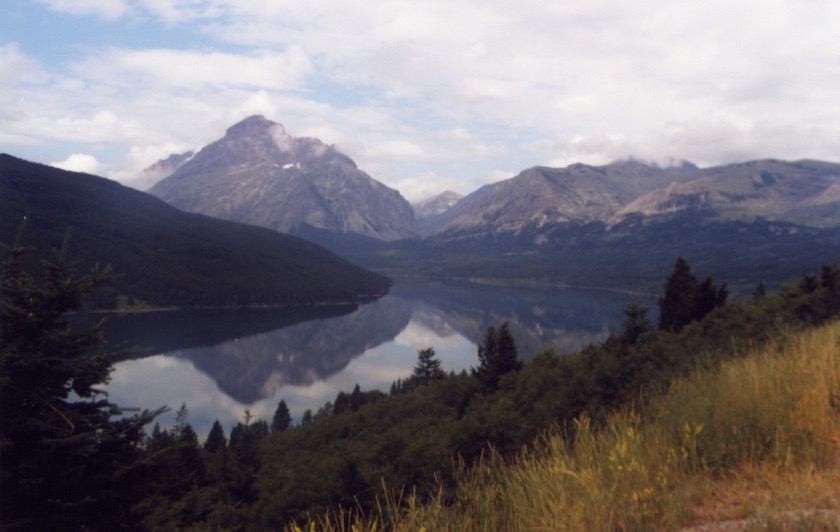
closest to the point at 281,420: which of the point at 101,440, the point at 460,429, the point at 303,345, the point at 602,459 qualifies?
the point at 303,345

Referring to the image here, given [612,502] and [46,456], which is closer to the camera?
[612,502]

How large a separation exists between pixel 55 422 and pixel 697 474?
7762 mm

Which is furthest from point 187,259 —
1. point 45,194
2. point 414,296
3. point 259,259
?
point 414,296

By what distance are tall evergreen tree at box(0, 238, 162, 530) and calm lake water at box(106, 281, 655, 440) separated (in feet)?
135

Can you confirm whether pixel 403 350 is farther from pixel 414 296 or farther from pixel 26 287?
pixel 26 287

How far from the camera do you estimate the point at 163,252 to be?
147 metres

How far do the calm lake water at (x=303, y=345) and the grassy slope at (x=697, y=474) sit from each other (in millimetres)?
42126

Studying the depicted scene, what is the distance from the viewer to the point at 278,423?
54.7 metres

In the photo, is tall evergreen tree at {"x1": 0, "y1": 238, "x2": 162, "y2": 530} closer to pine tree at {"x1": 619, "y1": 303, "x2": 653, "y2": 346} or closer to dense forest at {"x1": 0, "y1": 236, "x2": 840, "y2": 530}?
dense forest at {"x1": 0, "y1": 236, "x2": 840, "y2": 530}

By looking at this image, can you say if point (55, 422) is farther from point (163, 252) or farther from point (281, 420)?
point (163, 252)

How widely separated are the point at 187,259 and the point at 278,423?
347 ft

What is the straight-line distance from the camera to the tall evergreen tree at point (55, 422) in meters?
7.29

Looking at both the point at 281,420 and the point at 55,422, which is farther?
the point at 281,420

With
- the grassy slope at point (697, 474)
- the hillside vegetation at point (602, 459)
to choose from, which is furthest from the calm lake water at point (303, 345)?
the grassy slope at point (697, 474)
